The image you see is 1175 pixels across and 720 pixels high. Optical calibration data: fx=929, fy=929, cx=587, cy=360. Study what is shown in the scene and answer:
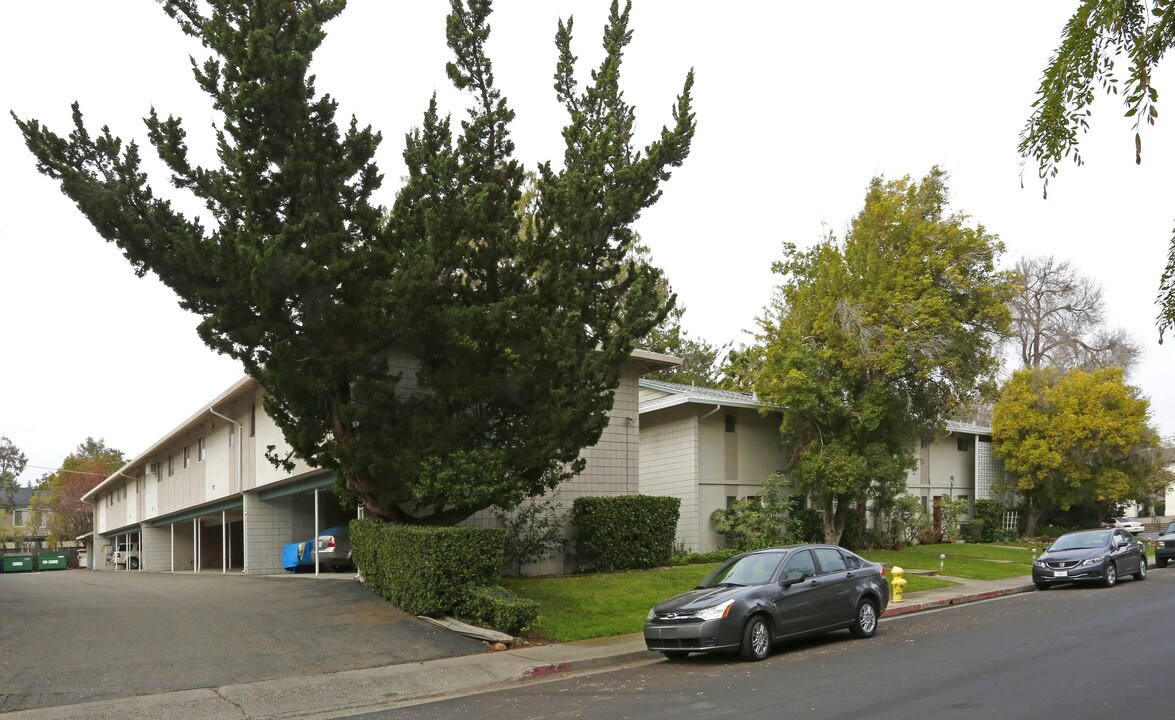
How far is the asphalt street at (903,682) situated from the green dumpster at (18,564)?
5654 cm

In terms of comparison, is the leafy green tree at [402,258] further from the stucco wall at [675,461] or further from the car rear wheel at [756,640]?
the stucco wall at [675,461]

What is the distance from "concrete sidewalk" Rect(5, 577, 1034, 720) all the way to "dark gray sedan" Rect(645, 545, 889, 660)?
1.12 metres

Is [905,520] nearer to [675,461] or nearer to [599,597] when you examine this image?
[675,461]

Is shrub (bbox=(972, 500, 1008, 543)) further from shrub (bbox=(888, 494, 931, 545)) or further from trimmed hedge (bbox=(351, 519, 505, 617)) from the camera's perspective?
trimmed hedge (bbox=(351, 519, 505, 617))


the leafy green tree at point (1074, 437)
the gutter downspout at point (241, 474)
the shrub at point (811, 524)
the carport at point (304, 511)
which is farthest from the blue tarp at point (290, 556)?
the leafy green tree at point (1074, 437)

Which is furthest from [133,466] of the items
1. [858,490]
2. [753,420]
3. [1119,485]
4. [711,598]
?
[1119,485]

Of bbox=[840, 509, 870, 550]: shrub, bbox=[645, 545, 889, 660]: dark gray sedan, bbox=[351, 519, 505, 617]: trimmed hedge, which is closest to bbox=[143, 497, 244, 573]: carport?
bbox=[840, 509, 870, 550]: shrub

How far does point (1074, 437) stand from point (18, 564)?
58244 mm

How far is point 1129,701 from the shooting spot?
872cm

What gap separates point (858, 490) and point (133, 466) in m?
35.0

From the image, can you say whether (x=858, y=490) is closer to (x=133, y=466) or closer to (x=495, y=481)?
(x=495, y=481)

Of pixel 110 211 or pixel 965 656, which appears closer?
pixel 965 656

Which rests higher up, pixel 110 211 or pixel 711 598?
pixel 110 211

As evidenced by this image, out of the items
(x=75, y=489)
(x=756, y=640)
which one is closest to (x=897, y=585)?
(x=756, y=640)
